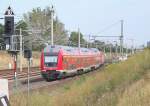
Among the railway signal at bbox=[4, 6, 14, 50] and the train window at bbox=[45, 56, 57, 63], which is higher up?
the railway signal at bbox=[4, 6, 14, 50]

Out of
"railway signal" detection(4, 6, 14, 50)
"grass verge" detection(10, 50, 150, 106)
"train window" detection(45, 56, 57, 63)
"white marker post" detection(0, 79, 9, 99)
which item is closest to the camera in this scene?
"white marker post" detection(0, 79, 9, 99)

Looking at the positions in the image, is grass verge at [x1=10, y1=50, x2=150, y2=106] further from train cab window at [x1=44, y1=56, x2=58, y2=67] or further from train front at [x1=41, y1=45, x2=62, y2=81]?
train cab window at [x1=44, y1=56, x2=58, y2=67]

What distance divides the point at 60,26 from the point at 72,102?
120 meters

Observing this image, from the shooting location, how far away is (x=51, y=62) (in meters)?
45.7

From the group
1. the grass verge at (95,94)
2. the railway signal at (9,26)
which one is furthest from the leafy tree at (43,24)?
the railway signal at (9,26)

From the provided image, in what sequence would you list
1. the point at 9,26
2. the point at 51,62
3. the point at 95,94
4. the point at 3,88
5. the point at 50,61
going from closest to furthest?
the point at 3,88
the point at 95,94
the point at 9,26
the point at 51,62
the point at 50,61

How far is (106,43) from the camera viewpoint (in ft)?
472

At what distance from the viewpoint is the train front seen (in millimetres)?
44844

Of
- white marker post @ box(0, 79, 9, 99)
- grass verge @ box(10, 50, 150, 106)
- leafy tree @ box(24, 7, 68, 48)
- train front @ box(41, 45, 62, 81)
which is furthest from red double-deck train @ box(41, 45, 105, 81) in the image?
leafy tree @ box(24, 7, 68, 48)

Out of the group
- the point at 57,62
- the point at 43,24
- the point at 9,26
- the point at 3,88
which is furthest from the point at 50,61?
the point at 43,24

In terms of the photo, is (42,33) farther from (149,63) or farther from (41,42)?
(149,63)

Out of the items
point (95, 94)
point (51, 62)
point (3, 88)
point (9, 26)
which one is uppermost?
point (9, 26)

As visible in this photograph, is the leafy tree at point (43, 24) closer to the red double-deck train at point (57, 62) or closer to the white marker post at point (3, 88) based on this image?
the red double-deck train at point (57, 62)

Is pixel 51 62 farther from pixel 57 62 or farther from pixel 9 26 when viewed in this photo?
pixel 9 26
